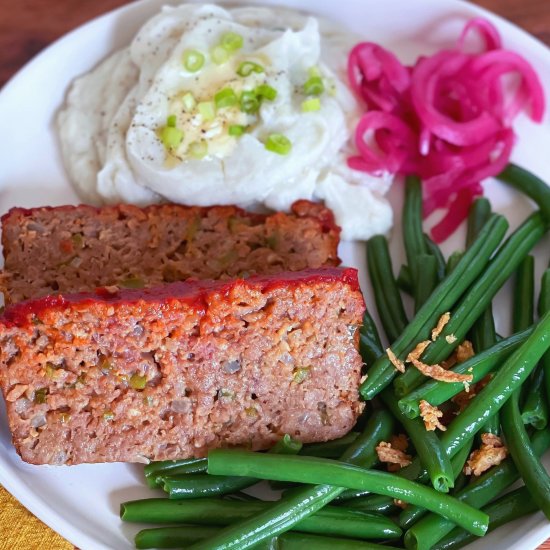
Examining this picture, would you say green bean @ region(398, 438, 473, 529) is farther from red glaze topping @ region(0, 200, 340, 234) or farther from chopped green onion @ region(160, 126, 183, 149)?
chopped green onion @ region(160, 126, 183, 149)

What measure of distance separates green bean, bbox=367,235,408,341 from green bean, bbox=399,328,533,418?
59 cm

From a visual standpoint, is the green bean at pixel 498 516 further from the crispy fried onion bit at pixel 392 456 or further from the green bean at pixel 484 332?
the green bean at pixel 484 332

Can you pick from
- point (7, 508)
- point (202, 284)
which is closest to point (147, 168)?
point (202, 284)

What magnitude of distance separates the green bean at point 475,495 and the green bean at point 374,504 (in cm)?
18

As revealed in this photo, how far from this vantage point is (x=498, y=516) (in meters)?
3.84

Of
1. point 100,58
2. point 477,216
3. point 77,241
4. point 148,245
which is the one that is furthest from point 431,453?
point 100,58

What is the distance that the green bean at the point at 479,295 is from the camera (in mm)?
4016

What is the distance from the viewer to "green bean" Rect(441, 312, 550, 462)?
151 inches

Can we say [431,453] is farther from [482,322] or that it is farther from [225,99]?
[225,99]

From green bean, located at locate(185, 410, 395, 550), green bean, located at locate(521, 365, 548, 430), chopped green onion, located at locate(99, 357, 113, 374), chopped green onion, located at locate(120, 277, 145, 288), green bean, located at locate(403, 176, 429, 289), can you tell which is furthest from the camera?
green bean, located at locate(403, 176, 429, 289)

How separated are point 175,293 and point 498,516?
1.93m

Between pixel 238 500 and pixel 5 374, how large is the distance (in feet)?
4.26

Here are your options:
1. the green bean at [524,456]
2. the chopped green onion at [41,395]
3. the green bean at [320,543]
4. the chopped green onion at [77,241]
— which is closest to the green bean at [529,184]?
the green bean at [524,456]

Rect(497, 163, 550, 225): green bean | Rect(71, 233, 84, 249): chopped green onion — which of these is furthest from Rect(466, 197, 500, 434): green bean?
Rect(71, 233, 84, 249): chopped green onion
